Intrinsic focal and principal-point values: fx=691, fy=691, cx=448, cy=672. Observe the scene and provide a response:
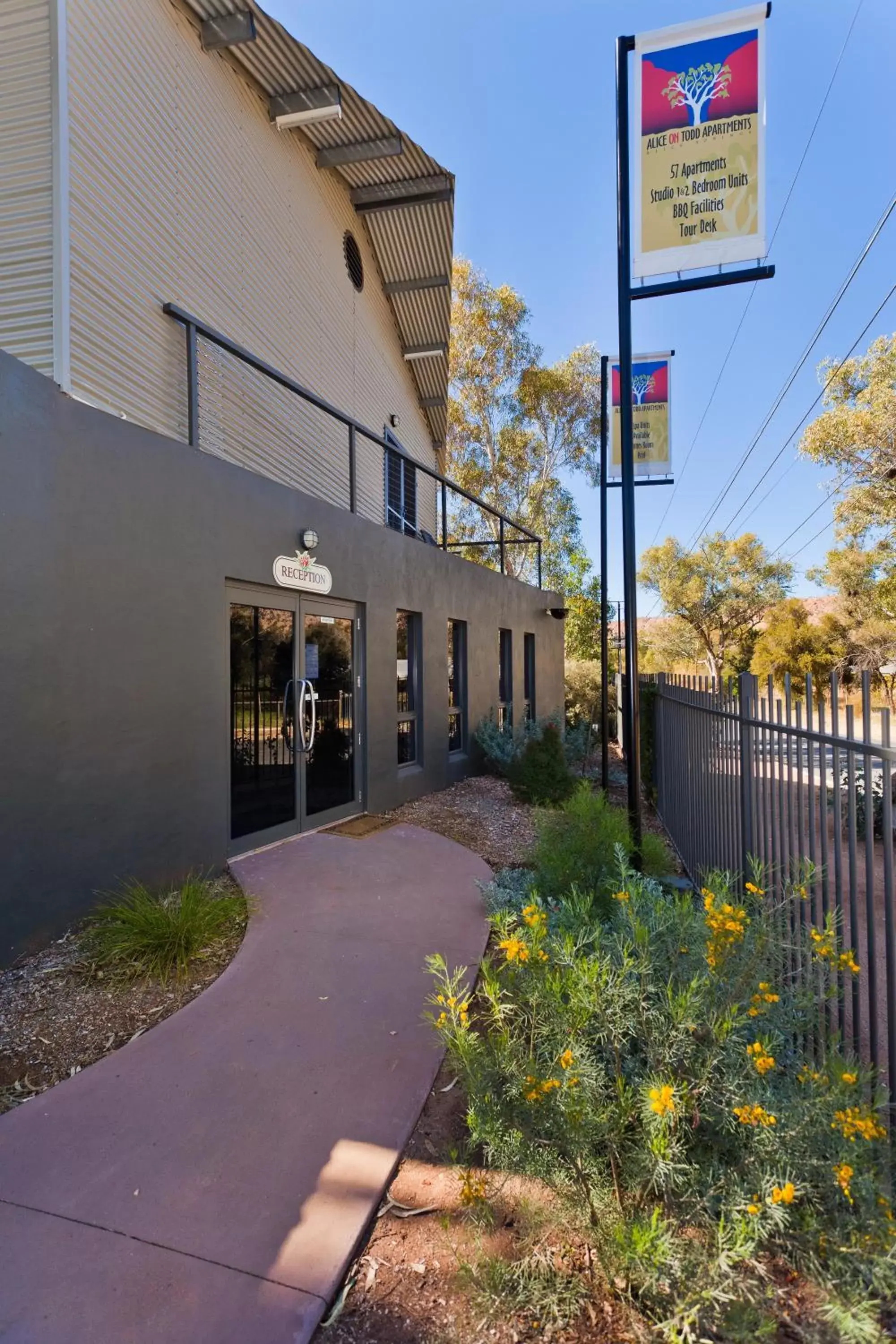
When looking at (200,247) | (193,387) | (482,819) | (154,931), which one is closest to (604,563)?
(482,819)

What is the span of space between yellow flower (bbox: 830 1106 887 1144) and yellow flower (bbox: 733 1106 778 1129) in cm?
14

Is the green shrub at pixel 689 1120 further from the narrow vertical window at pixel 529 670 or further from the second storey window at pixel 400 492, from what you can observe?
the narrow vertical window at pixel 529 670

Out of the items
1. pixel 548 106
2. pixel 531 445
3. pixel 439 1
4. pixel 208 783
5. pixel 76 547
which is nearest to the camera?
pixel 76 547

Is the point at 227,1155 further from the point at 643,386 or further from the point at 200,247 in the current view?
the point at 643,386

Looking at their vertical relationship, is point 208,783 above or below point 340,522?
below

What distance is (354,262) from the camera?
10555 mm

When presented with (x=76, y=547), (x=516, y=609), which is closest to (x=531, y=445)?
(x=516, y=609)

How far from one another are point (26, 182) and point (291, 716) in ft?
14.3

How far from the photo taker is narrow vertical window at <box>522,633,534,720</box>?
13156 millimetres

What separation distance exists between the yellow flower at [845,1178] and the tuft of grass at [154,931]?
121 inches

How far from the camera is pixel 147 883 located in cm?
449

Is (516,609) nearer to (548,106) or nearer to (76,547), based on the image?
(76,547)

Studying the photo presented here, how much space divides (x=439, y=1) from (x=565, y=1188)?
1383 cm

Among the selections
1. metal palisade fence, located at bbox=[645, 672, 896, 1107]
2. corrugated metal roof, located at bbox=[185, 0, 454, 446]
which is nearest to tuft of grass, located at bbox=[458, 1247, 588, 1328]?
metal palisade fence, located at bbox=[645, 672, 896, 1107]
